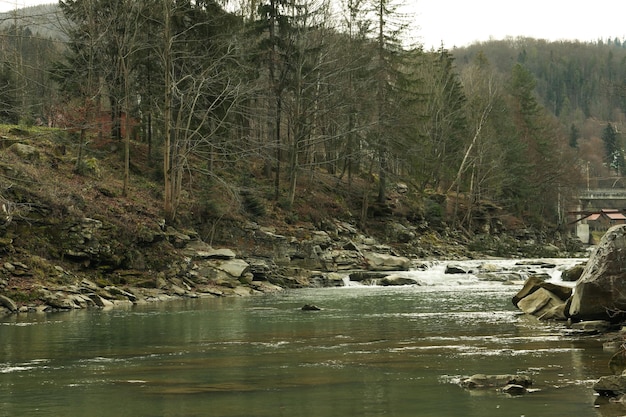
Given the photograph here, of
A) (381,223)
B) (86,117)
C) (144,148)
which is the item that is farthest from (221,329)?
(381,223)

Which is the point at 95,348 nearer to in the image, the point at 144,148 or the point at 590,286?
the point at 590,286

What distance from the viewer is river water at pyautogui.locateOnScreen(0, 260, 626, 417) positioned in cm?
888

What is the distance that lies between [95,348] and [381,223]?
113 feet

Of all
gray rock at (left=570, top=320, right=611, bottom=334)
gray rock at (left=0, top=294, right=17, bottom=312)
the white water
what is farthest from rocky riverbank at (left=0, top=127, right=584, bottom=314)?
gray rock at (left=570, top=320, right=611, bottom=334)

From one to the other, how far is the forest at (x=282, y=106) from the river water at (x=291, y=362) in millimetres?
5212

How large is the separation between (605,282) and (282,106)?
102 feet

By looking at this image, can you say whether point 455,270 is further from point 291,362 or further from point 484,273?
point 291,362

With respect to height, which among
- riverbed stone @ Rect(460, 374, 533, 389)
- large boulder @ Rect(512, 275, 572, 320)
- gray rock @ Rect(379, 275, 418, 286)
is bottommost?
gray rock @ Rect(379, 275, 418, 286)

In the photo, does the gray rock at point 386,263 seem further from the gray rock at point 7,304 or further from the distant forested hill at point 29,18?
the distant forested hill at point 29,18

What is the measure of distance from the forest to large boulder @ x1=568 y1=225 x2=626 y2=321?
3.57m

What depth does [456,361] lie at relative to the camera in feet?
40.0

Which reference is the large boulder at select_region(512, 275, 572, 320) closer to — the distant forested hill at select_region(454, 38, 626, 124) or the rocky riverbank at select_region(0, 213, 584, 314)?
the rocky riverbank at select_region(0, 213, 584, 314)

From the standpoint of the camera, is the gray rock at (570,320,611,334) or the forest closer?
the gray rock at (570,320,611,334)

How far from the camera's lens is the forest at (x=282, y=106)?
32938 millimetres
